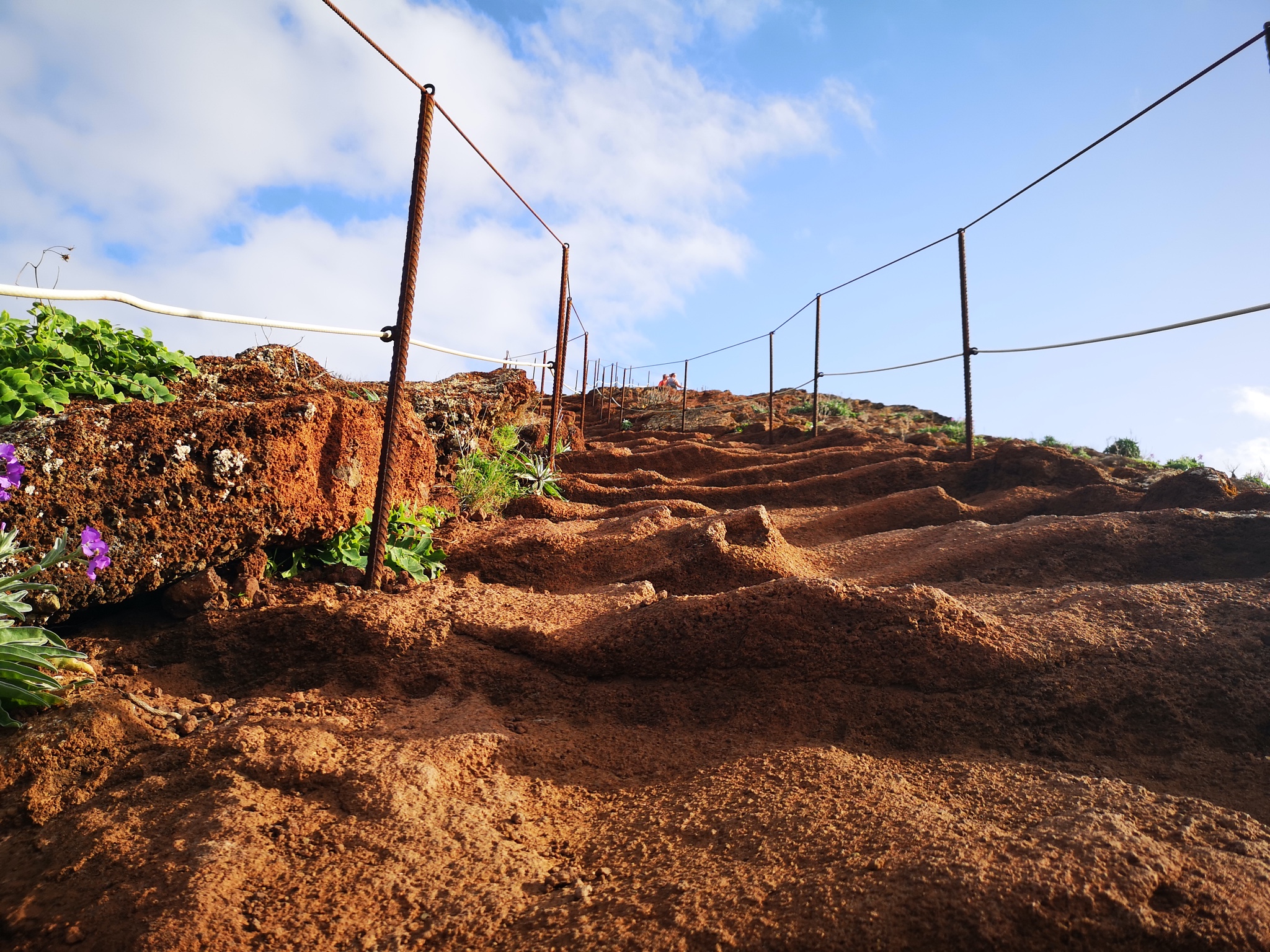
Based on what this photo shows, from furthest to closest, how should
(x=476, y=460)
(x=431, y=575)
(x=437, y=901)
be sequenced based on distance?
1. (x=476, y=460)
2. (x=431, y=575)
3. (x=437, y=901)

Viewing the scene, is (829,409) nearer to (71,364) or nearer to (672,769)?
(71,364)

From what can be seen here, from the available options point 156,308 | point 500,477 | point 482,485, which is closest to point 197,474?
point 156,308

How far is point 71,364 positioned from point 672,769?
9.42 feet

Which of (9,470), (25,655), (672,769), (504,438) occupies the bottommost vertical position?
(672,769)

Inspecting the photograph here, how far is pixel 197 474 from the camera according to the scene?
2.92 m

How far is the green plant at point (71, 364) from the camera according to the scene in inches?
110

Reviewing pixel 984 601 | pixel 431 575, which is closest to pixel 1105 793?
pixel 984 601

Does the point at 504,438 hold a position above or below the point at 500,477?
above

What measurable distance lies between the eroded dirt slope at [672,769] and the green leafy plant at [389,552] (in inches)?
7.1

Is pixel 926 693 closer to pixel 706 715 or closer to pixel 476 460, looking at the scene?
pixel 706 715

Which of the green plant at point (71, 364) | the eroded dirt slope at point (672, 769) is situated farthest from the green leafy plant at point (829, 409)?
the green plant at point (71, 364)

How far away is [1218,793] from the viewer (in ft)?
5.96

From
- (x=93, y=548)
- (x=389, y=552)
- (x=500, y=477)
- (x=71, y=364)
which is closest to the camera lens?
(x=93, y=548)

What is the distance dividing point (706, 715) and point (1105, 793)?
105 cm
